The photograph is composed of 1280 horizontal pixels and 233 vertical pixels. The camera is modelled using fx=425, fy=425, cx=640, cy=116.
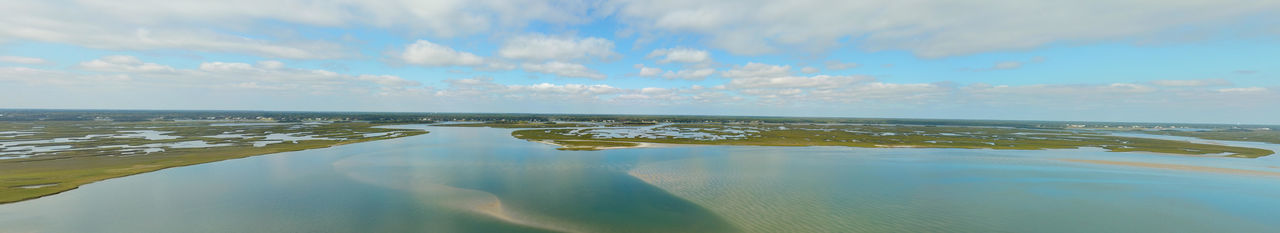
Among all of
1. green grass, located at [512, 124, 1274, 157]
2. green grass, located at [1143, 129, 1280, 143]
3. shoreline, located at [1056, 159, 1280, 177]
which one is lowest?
shoreline, located at [1056, 159, 1280, 177]

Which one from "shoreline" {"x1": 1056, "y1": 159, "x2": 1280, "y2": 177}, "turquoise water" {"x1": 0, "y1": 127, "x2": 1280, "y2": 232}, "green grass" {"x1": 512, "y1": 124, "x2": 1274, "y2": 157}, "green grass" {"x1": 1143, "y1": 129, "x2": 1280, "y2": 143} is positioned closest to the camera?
"turquoise water" {"x1": 0, "y1": 127, "x2": 1280, "y2": 232}

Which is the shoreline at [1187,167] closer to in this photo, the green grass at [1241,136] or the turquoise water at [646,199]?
the turquoise water at [646,199]

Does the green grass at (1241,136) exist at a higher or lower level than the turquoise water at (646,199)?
higher

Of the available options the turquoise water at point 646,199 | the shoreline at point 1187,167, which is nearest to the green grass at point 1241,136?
the shoreline at point 1187,167

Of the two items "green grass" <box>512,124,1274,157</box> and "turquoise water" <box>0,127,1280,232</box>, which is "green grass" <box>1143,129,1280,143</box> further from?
"turquoise water" <box>0,127,1280,232</box>

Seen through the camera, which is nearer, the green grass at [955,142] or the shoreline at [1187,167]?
the shoreline at [1187,167]

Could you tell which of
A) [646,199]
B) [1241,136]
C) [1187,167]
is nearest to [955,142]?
[1187,167]

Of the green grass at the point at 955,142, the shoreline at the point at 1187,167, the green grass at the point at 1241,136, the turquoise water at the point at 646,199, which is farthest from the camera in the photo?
the green grass at the point at 1241,136

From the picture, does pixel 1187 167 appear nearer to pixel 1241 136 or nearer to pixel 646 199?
pixel 646 199

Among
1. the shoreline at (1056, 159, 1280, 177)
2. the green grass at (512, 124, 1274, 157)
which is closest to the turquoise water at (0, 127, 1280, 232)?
the shoreline at (1056, 159, 1280, 177)

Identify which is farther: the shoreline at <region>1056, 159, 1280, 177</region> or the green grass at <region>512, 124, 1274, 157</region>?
the green grass at <region>512, 124, 1274, 157</region>
